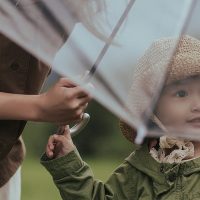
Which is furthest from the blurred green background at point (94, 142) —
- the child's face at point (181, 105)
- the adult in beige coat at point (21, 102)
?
the child's face at point (181, 105)

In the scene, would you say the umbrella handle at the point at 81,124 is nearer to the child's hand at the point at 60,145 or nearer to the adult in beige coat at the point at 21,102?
the child's hand at the point at 60,145

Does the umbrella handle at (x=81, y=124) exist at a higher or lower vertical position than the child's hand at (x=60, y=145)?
higher

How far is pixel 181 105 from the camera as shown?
2963 millimetres

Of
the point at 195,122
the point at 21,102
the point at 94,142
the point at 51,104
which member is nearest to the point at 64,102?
the point at 51,104

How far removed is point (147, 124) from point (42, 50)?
1.11 ft

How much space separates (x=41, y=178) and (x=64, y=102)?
667 cm

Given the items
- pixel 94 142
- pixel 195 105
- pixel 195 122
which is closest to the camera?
pixel 195 122

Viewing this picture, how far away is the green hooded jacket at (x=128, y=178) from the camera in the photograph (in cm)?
311

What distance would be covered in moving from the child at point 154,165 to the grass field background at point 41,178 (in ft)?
13.6

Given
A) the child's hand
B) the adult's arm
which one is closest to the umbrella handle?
the child's hand

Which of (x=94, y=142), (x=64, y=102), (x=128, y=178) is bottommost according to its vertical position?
(x=94, y=142)

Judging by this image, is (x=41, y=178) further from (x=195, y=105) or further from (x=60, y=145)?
(x=195, y=105)

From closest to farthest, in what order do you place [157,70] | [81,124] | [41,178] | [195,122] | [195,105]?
[157,70] < [195,122] < [195,105] < [81,124] < [41,178]

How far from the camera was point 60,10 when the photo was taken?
2.70 metres
